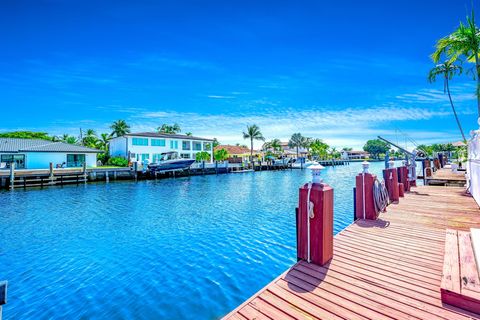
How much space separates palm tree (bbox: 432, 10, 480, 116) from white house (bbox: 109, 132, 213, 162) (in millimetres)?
39516

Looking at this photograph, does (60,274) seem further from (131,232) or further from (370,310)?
(370,310)

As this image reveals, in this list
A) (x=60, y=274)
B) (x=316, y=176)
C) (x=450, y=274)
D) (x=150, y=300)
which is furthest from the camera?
(x=60, y=274)

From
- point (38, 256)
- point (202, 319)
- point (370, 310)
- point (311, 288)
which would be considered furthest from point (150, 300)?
point (38, 256)

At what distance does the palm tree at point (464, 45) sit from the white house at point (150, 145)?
130ft

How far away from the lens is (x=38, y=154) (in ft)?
113

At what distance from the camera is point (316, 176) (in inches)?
171

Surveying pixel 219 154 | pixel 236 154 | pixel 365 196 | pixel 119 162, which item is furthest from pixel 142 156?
pixel 365 196

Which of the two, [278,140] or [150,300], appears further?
[278,140]

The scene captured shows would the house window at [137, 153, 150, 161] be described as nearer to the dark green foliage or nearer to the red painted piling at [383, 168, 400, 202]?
the dark green foliage

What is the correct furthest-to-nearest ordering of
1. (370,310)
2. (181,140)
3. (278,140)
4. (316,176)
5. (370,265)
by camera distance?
1. (278,140)
2. (181,140)
3. (316,176)
4. (370,265)
5. (370,310)

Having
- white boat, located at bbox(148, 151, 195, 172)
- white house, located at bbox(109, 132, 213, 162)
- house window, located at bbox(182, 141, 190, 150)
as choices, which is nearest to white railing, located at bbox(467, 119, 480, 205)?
white boat, located at bbox(148, 151, 195, 172)

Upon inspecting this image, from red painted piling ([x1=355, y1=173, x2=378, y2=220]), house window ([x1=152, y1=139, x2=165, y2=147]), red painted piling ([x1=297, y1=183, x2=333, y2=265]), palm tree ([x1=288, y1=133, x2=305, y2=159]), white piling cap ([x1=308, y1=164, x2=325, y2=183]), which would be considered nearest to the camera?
red painted piling ([x1=297, y1=183, x2=333, y2=265])

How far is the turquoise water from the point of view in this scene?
5188 mm

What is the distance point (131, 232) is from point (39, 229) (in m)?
4.50
